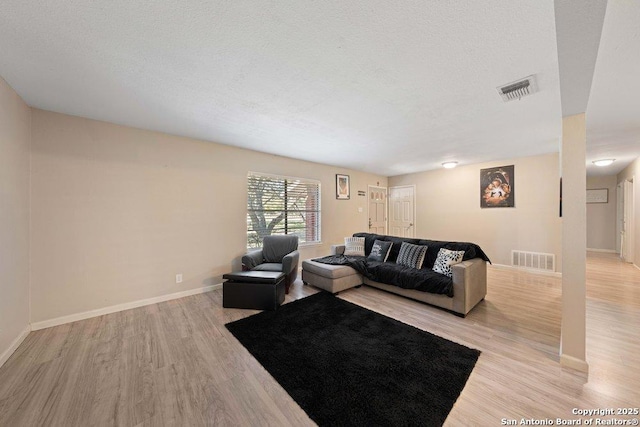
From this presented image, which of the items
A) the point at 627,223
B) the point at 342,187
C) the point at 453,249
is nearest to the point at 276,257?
the point at 342,187

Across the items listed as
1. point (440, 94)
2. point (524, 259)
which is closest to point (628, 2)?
point (440, 94)

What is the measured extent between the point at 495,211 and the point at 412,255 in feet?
10.2

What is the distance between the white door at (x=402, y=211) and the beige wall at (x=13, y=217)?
717 cm

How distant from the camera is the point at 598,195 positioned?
7.06 meters

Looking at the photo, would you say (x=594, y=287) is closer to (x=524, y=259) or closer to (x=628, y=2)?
(x=524, y=259)

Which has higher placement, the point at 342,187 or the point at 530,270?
the point at 342,187

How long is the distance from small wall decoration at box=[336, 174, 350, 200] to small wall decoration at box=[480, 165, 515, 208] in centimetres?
317

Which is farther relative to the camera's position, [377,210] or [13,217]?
[377,210]

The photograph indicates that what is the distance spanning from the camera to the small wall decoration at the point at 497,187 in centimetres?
502

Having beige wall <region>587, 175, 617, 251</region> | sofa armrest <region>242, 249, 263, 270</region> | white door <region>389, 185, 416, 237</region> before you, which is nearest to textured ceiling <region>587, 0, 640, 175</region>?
white door <region>389, 185, 416, 237</region>

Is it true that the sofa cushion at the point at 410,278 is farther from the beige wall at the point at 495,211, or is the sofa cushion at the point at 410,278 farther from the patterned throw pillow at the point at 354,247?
the beige wall at the point at 495,211

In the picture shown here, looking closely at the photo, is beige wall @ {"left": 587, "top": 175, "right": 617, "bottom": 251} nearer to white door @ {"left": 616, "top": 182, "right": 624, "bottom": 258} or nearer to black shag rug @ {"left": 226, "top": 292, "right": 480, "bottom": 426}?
white door @ {"left": 616, "top": 182, "right": 624, "bottom": 258}

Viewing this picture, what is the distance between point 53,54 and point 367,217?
613cm

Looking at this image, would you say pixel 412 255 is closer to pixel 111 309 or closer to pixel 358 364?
pixel 358 364
